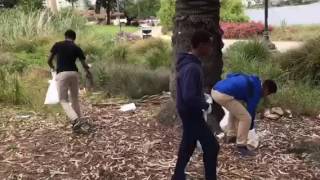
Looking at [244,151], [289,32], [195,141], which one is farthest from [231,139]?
[289,32]

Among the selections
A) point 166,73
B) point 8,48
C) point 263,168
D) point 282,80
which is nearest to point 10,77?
point 166,73

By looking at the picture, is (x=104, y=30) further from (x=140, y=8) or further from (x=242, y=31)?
(x=140, y=8)

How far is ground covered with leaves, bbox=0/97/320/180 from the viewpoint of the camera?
6.15 meters

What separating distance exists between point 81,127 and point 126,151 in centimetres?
98

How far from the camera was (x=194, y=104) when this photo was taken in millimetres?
4969

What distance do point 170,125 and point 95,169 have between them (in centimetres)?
155

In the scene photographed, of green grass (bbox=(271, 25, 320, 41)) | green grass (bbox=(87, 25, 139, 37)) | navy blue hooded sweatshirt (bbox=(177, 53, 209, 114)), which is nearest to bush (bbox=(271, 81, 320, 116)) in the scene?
navy blue hooded sweatshirt (bbox=(177, 53, 209, 114))

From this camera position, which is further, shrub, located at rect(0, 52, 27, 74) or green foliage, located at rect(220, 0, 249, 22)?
green foliage, located at rect(220, 0, 249, 22)

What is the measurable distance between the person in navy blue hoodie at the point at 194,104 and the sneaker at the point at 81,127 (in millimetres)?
2278

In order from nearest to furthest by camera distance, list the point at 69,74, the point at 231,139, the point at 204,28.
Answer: the point at 231,139 < the point at 204,28 < the point at 69,74

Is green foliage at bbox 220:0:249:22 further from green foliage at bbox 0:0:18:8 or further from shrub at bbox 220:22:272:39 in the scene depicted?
green foliage at bbox 0:0:18:8

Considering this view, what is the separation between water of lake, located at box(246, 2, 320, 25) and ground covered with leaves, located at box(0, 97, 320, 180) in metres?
28.6

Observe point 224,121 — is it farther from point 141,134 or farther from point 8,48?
point 8,48

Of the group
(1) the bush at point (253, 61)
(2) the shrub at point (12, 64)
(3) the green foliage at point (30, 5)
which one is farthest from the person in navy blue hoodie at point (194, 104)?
(3) the green foliage at point (30, 5)
